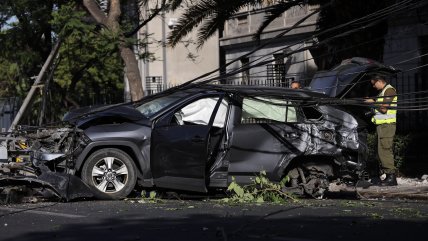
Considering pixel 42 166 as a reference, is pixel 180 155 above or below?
above

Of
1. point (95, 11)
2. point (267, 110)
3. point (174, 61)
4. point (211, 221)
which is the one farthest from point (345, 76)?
point (174, 61)

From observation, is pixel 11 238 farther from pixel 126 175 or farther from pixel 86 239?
pixel 126 175

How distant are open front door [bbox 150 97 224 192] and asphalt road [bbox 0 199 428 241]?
1.08 ft

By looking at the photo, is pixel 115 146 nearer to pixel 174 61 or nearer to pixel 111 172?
pixel 111 172

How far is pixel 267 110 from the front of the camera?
32.7ft

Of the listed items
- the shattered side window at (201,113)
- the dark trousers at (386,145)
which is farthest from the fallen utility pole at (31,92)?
the dark trousers at (386,145)

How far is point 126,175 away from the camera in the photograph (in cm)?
962

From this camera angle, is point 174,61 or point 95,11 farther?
point 174,61

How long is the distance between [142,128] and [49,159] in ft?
4.58

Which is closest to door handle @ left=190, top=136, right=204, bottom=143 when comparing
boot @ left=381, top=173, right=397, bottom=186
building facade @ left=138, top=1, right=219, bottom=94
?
boot @ left=381, top=173, right=397, bottom=186

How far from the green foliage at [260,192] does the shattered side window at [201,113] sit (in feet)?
3.19

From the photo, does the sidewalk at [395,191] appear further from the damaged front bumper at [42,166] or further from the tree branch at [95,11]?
the tree branch at [95,11]

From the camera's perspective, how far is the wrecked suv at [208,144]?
9484 millimetres

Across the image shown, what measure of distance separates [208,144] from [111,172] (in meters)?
1.48
